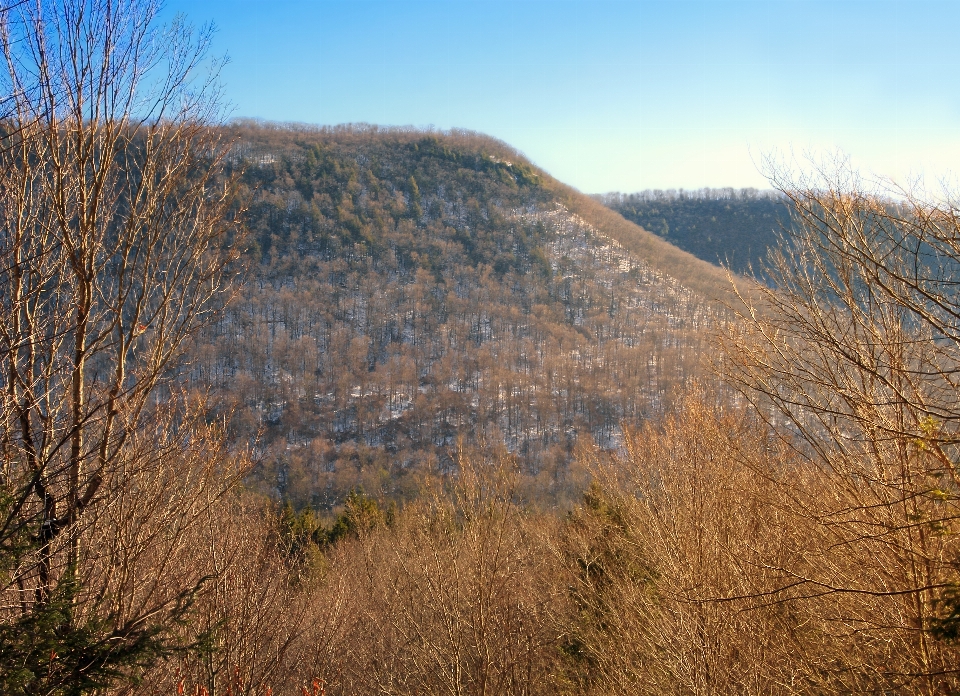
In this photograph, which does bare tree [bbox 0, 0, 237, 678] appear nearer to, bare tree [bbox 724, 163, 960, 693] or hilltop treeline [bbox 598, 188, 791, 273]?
bare tree [bbox 724, 163, 960, 693]

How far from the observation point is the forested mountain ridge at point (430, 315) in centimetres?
6281

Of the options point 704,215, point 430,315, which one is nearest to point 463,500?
point 430,315

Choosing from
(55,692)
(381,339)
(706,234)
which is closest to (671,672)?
(55,692)

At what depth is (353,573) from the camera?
18.8m

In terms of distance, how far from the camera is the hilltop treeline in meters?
112

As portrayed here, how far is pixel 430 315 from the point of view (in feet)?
278

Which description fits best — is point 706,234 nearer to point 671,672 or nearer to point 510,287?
point 510,287

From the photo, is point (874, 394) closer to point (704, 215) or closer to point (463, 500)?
point (463, 500)

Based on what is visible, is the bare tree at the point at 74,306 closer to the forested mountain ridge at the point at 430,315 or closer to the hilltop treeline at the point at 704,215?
the forested mountain ridge at the point at 430,315

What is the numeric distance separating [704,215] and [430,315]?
6711cm

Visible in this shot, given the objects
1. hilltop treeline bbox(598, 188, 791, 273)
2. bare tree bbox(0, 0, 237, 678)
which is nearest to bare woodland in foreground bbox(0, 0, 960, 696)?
bare tree bbox(0, 0, 237, 678)

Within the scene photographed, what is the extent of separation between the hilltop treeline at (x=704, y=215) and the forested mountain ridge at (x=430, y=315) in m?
14.5

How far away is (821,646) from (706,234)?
121161 millimetres

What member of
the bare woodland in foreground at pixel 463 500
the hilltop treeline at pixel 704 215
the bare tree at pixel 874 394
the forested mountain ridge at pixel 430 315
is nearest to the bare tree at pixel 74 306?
the bare woodland in foreground at pixel 463 500
